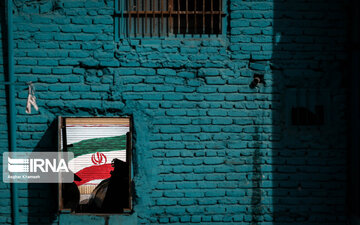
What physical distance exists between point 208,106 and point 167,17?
1.31 meters

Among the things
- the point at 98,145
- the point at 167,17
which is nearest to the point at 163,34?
the point at 167,17

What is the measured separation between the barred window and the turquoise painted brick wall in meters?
0.15

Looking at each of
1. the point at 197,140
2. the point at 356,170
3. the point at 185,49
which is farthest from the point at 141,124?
the point at 356,170

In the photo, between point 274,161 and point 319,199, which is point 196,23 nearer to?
point 274,161

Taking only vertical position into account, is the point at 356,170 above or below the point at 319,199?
above

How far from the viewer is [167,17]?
3.77m

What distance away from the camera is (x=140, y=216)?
12.0 ft

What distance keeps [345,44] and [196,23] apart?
197 centimetres

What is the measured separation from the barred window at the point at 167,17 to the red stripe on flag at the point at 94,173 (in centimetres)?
172

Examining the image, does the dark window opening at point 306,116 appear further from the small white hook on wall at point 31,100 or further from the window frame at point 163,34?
the small white hook on wall at point 31,100

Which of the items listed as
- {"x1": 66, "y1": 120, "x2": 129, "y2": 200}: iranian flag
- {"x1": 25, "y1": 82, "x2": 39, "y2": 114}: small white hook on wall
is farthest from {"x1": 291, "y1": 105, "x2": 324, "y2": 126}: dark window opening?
{"x1": 25, "y1": 82, "x2": 39, "y2": 114}: small white hook on wall

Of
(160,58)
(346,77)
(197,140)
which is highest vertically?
(160,58)

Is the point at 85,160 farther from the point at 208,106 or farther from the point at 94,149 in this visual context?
the point at 208,106

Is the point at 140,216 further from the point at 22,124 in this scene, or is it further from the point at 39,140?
the point at 22,124
